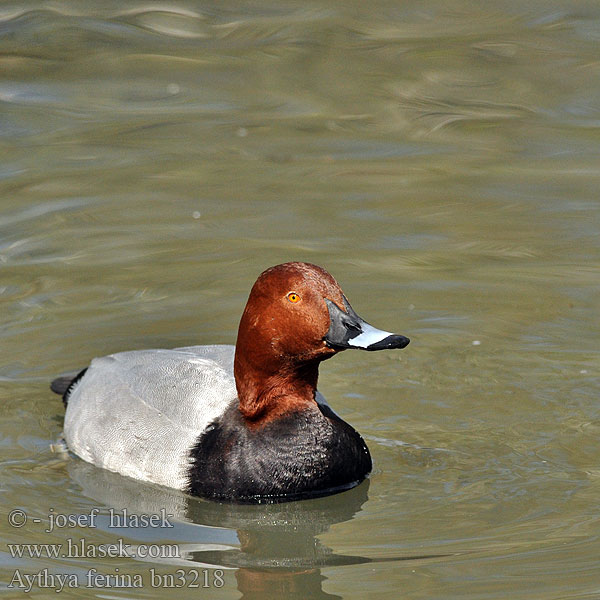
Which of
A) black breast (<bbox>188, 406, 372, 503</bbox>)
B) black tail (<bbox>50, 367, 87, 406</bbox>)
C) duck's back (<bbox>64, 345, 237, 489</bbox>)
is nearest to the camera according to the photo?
black breast (<bbox>188, 406, 372, 503</bbox>)

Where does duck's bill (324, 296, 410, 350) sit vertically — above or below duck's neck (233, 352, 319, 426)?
above

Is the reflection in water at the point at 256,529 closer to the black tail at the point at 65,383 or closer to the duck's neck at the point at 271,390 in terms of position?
the duck's neck at the point at 271,390

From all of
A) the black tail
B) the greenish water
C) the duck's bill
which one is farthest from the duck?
the black tail

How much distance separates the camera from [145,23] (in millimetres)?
12859

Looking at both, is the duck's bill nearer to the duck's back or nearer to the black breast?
the black breast

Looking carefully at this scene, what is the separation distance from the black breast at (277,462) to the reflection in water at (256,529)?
0.20 feet

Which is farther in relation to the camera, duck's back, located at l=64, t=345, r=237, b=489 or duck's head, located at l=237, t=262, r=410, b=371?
duck's back, located at l=64, t=345, r=237, b=489

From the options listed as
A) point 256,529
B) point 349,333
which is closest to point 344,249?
point 349,333

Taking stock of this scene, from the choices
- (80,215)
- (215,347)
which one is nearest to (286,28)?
(80,215)

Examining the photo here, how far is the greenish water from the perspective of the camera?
5.37 meters

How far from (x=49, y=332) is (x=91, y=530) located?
254 centimetres

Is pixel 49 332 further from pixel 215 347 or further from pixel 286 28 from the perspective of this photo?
pixel 286 28

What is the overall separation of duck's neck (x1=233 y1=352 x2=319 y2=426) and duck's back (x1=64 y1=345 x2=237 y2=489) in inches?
9.3

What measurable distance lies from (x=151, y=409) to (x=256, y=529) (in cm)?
98
